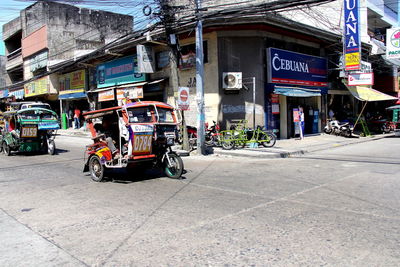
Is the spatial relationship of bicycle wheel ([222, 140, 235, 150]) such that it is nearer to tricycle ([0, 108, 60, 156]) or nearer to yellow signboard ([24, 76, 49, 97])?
tricycle ([0, 108, 60, 156])

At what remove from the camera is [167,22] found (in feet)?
43.8

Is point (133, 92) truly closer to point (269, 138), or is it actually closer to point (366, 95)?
point (269, 138)

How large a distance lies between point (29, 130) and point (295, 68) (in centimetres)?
1394

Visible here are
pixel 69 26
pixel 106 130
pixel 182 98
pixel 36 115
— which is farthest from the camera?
pixel 69 26

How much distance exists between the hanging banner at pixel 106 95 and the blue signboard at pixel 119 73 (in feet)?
1.83

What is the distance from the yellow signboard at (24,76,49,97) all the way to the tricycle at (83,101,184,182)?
82.7ft

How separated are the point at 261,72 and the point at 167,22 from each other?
5.91m

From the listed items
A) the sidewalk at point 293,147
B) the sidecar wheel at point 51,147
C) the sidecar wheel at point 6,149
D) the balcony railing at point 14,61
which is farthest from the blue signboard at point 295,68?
the balcony railing at point 14,61

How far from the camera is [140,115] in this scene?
8172mm

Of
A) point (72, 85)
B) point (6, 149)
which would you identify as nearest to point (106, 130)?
point (6, 149)

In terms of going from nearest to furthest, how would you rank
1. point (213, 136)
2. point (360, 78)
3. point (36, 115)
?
1. point (36, 115)
2. point (213, 136)
3. point (360, 78)

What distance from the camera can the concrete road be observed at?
12.5ft

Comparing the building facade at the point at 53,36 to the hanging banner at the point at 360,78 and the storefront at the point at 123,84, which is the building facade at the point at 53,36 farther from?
the hanging banner at the point at 360,78

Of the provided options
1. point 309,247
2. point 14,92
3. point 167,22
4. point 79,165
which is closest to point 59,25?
point 14,92
